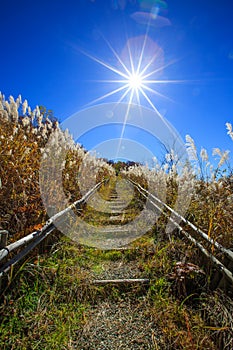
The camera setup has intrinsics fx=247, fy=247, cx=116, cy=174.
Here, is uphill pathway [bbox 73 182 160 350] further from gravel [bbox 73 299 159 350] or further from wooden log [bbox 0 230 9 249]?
wooden log [bbox 0 230 9 249]

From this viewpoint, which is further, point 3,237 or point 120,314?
point 120,314

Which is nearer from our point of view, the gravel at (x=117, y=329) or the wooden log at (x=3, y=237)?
the gravel at (x=117, y=329)

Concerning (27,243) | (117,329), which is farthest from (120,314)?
(27,243)

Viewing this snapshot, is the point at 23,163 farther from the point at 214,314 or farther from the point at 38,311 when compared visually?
the point at 214,314

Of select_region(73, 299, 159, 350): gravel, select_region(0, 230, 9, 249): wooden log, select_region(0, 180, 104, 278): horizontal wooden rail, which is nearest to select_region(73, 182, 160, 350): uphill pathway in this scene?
select_region(73, 299, 159, 350): gravel

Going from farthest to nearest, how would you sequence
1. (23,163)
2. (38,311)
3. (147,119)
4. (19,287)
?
(147,119)
(23,163)
(19,287)
(38,311)

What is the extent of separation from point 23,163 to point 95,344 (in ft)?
8.17

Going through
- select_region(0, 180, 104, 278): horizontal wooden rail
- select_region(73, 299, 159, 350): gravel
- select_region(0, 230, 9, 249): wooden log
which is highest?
select_region(0, 230, 9, 249): wooden log

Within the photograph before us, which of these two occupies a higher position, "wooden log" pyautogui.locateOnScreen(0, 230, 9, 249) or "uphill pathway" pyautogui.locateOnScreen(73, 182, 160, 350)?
"wooden log" pyautogui.locateOnScreen(0, 230, 9, 249)

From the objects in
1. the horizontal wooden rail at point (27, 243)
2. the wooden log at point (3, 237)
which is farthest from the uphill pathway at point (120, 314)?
the wooden log at point (3, 237)

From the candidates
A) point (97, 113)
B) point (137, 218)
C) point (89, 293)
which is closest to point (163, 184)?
point (137, 218)

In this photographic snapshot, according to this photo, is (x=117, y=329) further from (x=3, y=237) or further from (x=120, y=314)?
(x=3, y=237)

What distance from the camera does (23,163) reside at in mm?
3496

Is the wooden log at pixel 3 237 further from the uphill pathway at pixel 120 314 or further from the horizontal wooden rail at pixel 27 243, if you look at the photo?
the uphill pathway at pixel 120 314
